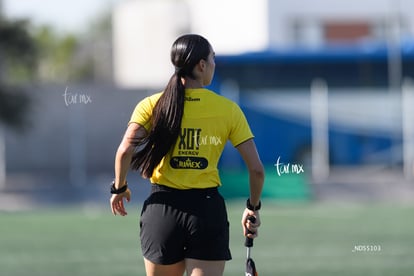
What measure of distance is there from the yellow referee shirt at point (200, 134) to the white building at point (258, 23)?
3300 centimetres

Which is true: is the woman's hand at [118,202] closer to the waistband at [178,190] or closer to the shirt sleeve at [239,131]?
the waistband at [178,190]

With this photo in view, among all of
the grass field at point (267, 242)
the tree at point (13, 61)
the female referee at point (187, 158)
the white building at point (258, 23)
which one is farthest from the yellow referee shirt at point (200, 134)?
the white building at point (258, 23)

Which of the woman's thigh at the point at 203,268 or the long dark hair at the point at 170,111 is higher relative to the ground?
the long dark hair at the point at 170,111

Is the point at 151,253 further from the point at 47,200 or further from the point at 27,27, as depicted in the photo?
the point at 27,27

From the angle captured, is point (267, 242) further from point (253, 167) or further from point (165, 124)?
point (165, 124)

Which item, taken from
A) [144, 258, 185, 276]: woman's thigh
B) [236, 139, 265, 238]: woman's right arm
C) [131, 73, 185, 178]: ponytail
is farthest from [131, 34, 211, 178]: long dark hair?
[144, 258, 185, 276]: woman's thigh

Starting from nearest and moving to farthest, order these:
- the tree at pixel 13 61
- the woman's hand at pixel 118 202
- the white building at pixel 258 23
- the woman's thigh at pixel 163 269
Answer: the woman's thigh at pixel 163 269 < the woman's hand at pixel 118 202 < the tree at pixel 13 61 < the white building at pixel 258 23

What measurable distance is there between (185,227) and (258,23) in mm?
34831

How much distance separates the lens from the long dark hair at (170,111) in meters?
6.60

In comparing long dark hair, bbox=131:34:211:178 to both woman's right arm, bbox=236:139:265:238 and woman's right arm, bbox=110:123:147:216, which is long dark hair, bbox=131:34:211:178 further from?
woman's right arm, bbox=236:139:265:238

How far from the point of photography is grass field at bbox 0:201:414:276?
13898mm

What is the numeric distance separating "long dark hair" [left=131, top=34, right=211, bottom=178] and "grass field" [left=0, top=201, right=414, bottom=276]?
6451 millimetres

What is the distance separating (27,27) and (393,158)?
33.1 ft

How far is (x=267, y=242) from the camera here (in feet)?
57.1
